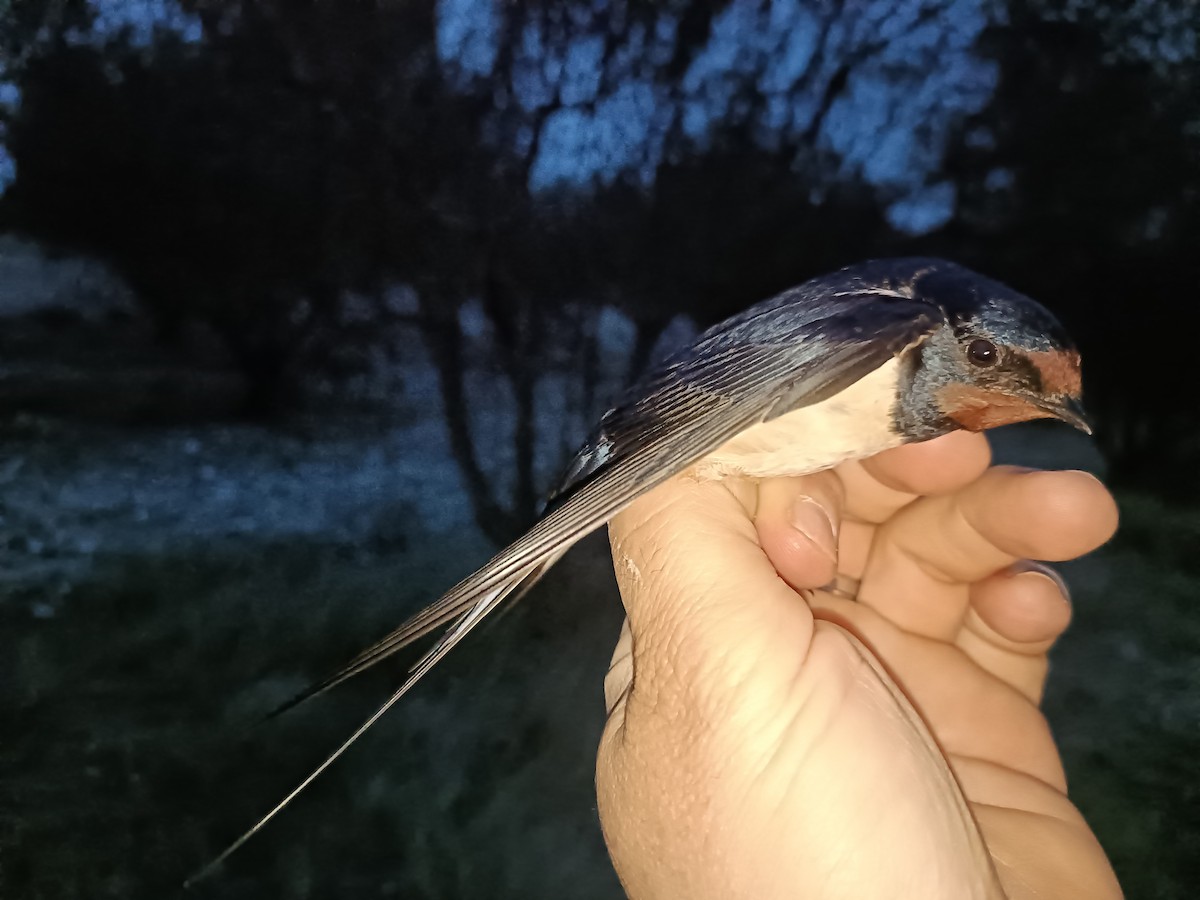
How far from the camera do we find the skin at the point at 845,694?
492 millimetres

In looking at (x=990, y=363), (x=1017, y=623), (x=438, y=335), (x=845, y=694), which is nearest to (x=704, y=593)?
(x=845, y=694)

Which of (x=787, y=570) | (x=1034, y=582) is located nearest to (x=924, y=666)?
(x=1034, y=582)

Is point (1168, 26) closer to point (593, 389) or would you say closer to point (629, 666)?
point (593, 389)

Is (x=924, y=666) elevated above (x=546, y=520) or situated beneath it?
situated beneath

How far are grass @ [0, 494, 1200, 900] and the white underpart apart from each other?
0.56 metres

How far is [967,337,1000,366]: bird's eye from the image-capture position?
1.85 feet

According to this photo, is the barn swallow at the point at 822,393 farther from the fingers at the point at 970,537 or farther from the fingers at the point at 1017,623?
the fingers at the point at 1017,623

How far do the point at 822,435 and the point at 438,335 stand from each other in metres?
0.65

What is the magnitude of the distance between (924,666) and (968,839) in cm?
33

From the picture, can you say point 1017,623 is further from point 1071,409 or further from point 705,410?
point 705,410

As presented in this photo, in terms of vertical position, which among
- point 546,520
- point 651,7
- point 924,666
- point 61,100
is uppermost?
point 61,100

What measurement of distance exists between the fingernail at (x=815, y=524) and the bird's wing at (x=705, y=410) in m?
0.16

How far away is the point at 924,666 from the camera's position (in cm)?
81

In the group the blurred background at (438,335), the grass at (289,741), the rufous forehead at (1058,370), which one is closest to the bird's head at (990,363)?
the rufous forehead at (1058,370)
